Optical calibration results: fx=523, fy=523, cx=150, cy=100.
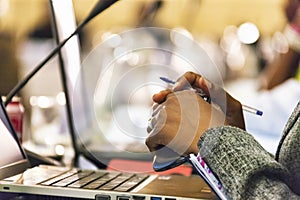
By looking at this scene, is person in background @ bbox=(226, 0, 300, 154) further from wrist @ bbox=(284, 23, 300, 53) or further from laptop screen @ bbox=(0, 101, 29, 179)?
laptop screen @ bbox=(0, 101, 29, 179)

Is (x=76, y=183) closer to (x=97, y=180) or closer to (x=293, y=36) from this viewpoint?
(x=97, y=180)

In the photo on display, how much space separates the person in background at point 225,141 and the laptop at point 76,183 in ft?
0.17

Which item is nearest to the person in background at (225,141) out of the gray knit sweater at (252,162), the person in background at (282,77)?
the gray knit sweater at (252,162)

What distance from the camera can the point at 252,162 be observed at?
0.45 metres

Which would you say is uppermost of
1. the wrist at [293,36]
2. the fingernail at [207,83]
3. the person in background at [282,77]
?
the fingernail at [207,83]

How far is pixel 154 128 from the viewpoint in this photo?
534 millimetres

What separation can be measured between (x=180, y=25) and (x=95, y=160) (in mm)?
863

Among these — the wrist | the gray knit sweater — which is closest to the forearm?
the gray knit sweater

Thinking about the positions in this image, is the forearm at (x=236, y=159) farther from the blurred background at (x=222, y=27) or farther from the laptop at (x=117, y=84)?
the blurred background at (x=222, y=27)

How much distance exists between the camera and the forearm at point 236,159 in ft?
1.46

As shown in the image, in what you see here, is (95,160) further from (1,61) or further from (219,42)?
(1,61)

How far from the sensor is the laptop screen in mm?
616

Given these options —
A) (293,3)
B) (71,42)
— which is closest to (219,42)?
(293,3)

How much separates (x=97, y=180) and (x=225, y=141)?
188mm
